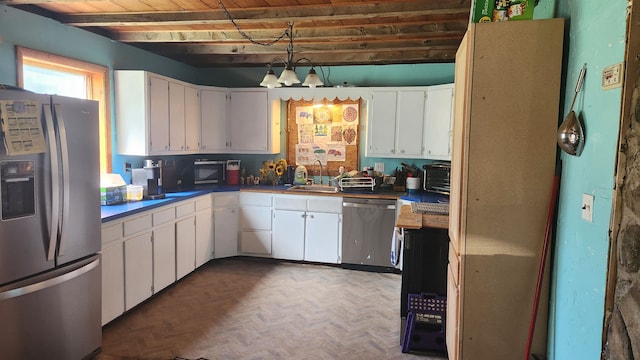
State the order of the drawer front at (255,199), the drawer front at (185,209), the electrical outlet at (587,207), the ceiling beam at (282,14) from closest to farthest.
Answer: the electrical outlet at (587,207) < the ceiling beam at (282,14) < the drawer front at (185,209) < the drawer front at (255,199)

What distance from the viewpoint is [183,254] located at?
4055 mm

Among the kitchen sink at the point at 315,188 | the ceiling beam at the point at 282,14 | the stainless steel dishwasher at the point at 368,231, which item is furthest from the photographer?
the kitchen sink at the point at 315,188

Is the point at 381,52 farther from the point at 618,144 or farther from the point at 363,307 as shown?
the point at 618,144

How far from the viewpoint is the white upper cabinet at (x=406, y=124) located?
14.5ft

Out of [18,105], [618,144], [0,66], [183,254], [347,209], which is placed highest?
[0,66]

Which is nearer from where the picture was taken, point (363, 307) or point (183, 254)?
point (363, 307)

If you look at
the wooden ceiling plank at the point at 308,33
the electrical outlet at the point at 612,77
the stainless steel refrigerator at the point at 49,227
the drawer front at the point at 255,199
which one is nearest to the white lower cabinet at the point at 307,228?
the drawer front at the point at 255,199

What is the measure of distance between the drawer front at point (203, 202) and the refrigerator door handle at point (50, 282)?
167cm

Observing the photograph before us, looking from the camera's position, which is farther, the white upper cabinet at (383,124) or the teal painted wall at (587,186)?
the white upper cabinet at (383,124)

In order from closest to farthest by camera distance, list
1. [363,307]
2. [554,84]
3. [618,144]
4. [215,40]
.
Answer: [618,144], [554,84], [363,307], [215,40]

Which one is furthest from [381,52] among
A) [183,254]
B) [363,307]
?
[183,254]

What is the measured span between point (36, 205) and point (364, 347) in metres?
2.29

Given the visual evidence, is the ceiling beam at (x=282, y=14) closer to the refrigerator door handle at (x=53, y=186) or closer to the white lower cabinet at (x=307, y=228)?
the refrigerator door handle at (x=53, y=186)

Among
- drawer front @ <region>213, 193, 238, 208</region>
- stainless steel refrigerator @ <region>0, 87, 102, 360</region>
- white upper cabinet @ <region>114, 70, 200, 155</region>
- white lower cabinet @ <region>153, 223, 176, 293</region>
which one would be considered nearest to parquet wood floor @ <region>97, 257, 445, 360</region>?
white lower cabinet @ <region>153, 223, 176, 293</region>
